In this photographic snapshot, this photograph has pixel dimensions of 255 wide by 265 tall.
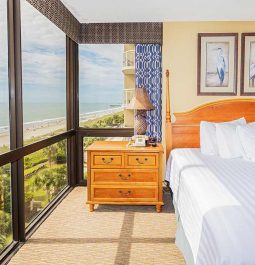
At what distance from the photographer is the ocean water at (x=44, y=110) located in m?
2.95

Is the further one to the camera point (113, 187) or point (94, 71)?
point (94, 71)

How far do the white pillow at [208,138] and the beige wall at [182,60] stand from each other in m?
0.61

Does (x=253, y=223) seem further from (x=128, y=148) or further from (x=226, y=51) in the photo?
(x=226, y=51)

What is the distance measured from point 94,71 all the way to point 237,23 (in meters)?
2.09

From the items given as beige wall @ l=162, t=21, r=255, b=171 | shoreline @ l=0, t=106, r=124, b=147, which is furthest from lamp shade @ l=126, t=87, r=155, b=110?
shoreline @ l=0, t=106, r=124, b=147

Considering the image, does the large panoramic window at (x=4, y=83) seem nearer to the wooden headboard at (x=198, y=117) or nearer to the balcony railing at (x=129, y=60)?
the wooden headboard at (x=198, y=117)

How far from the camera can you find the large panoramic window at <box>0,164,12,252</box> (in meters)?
3.02

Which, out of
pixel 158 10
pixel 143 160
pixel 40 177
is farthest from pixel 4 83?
pixel 158 10

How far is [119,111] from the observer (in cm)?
508

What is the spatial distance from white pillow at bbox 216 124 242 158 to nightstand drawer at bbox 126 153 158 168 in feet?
2.40

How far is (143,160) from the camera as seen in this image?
3953mm

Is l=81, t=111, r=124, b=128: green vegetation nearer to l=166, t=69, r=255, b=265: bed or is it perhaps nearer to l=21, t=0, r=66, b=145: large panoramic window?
l=21, t=0, r=66, b=145: large panoramic window

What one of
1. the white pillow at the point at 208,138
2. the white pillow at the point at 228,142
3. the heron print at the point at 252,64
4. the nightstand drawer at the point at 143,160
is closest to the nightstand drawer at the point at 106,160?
the nightstand drawer at the point at 143,160

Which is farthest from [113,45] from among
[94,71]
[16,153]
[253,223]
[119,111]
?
[253,223]
